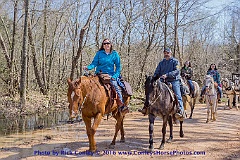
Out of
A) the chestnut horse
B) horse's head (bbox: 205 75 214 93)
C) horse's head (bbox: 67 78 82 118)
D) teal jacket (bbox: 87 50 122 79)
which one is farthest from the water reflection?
the chestnut horse

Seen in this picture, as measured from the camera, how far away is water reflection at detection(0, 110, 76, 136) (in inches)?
466

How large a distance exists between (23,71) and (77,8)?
11.1 metres

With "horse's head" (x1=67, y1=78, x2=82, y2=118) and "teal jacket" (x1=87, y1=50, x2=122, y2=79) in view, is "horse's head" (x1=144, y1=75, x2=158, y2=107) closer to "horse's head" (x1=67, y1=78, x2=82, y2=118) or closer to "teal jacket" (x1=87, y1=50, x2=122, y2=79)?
"teal jacket" (x1=87, y1=50, x2=122, y2=79)

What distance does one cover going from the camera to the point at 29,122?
1365cm

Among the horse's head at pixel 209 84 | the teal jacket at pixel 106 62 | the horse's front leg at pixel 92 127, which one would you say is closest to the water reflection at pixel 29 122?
the horse's front leg at pixel 92 127

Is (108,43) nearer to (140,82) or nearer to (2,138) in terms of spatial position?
(2,138)

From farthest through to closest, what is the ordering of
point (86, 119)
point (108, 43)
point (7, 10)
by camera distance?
1. point (7, 10)
2. point (108, 43)
3. point (86, 119)

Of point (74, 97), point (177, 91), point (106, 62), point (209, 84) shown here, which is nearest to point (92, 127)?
point (74, 97)

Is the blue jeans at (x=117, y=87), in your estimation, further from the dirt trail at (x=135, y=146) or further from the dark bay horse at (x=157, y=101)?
the dirt trail at (x=135, y=146)

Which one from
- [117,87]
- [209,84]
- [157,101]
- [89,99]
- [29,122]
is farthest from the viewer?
[29,122]

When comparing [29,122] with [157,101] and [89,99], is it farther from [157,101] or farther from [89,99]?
[157,101]

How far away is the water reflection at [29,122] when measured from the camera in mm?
11828

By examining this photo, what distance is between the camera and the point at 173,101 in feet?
24.5

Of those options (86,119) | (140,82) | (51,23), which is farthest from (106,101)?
(51,23)
